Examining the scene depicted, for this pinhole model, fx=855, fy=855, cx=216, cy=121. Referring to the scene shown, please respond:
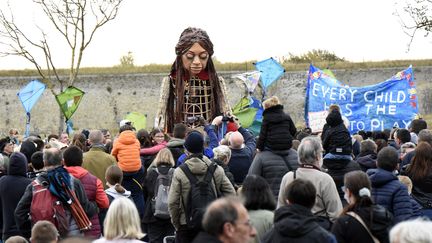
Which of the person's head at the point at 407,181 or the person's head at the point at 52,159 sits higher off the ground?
the person's head at the point at 52,159

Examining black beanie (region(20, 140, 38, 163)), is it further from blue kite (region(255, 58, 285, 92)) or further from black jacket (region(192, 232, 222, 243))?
blue kite (region(255, 58, 285, 92))

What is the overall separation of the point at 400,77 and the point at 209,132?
9210mm

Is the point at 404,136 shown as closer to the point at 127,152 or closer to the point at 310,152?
the point at 127,152

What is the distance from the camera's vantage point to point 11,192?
1000 centimetres

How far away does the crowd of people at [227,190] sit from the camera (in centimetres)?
682

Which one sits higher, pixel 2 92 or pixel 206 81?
pixel 206 81

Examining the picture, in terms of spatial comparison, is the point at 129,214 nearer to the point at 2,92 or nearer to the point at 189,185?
the point at 189,185

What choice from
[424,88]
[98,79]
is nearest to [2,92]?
[98,79]

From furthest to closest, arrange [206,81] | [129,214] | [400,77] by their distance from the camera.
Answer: [400,77] < [206,81] < [129,214]

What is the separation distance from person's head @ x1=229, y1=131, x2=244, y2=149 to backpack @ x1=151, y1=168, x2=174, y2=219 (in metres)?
1.08

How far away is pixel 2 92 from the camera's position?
42000 millimetres

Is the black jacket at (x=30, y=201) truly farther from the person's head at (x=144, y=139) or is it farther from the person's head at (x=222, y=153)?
the person's head at (x=144, y=139)

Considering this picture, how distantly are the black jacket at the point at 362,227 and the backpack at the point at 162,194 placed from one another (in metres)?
3.57

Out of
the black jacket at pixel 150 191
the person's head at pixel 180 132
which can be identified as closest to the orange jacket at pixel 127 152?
the black jacket at pixel 150 191
